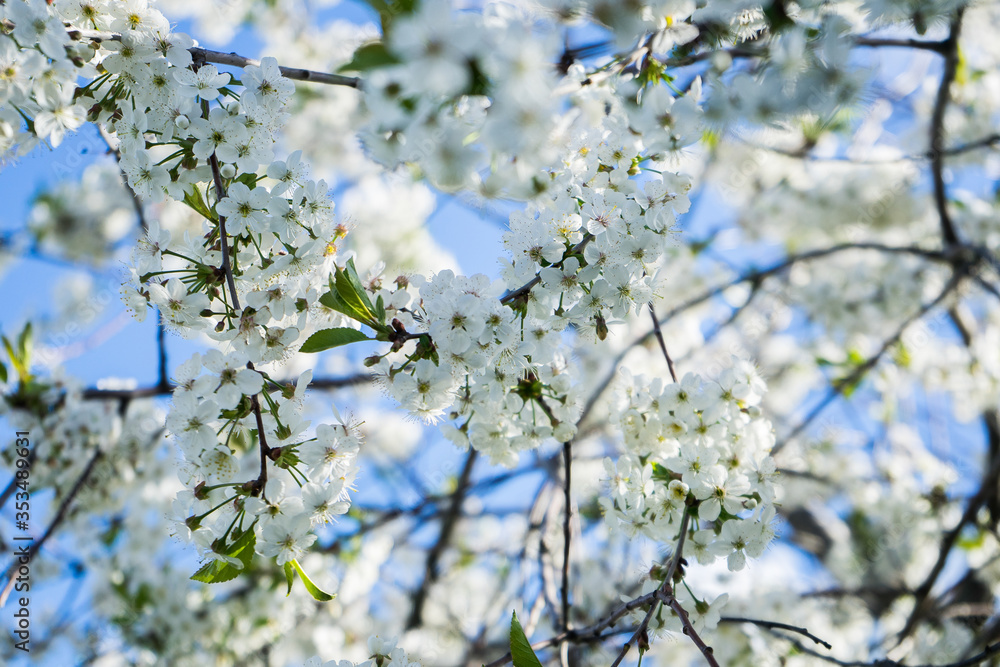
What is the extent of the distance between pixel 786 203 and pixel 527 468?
11.5 feet

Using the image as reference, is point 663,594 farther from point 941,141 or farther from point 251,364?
point 941,141

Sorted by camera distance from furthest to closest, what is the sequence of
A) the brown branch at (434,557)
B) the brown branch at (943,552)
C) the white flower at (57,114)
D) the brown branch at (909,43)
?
the brown branch at (434,557)
the brown branch at (943,552)
the brown branch at (909,43)
the white flower at (57,114)

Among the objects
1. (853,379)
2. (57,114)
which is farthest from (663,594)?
(853,379)

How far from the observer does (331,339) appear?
1.35 m

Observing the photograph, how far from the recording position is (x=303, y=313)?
4.84 feet

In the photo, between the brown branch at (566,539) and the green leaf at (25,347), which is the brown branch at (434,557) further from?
the green leaf at (25,347)

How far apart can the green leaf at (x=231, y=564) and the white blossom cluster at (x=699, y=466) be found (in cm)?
93

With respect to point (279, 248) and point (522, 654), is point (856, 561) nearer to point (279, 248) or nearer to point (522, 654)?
point (522, 654)

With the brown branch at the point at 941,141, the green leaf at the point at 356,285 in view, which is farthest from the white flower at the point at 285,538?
the brown branch at the point at 941,141

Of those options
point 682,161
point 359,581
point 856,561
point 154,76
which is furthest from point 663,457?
point 856,561

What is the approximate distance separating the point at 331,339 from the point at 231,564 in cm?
58

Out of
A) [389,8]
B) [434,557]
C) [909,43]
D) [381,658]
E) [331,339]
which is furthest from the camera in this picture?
[434,557]

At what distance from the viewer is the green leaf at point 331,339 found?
4.40 ft

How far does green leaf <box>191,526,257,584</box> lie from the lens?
1.43 m
